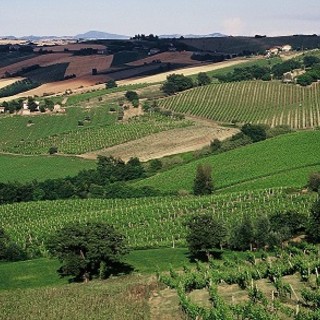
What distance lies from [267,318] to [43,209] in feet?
167

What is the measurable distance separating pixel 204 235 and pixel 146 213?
19041 mm

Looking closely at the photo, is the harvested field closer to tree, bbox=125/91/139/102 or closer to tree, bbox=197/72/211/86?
tree, bbox=125/91/139/102

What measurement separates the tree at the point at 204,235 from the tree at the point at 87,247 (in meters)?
6.68

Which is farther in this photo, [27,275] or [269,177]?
[269,177]

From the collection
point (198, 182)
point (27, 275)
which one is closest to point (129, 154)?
point (198, 182)

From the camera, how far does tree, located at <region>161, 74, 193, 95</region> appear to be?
16425 centimetres

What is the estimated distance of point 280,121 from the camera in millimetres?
129000

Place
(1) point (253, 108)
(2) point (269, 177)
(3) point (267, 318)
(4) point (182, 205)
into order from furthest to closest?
(1) point (253, 108)
(2) point (269, 177)
(4) point (182, 205)
(3) point (267, 318)

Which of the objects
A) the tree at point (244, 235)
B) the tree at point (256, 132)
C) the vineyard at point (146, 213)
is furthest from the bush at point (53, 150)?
the tree at point (244, 235)

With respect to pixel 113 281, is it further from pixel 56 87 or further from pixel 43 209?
pixel 56 87

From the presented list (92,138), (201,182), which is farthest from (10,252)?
(92,138)

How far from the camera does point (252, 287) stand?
40.9 m

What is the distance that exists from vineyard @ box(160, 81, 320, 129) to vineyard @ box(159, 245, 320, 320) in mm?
77630

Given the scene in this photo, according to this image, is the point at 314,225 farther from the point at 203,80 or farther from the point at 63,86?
the point at 63,86
